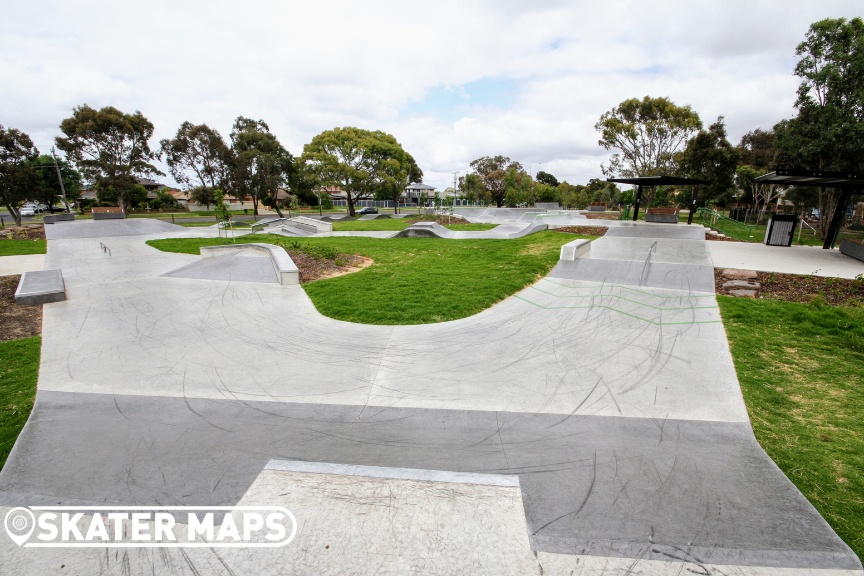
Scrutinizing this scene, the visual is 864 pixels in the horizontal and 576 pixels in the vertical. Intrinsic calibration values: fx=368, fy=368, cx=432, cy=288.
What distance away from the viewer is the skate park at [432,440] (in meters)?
2.72

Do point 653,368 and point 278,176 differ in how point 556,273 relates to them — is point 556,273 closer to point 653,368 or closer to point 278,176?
point 653,368

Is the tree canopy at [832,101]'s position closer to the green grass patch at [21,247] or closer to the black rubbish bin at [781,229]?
the black rubbish bin at [781,229]

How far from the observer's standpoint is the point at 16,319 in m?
8.02

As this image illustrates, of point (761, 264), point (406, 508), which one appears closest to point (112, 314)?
point (406, 508)

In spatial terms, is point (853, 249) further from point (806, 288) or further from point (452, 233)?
point (452, 233)

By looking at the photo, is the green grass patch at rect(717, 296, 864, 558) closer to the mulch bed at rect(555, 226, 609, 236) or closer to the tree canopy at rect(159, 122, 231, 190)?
the mulch bed at rect(555, 226, 609, 236)

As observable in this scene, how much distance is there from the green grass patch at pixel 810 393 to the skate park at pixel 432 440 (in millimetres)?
205

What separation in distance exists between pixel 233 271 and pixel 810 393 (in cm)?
1371

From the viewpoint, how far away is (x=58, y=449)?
153 inches

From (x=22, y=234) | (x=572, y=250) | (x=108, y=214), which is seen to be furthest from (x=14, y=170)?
(x=572, y=250)

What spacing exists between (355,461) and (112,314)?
7985 mm

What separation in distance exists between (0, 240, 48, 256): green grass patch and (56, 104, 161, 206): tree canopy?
2596 cm

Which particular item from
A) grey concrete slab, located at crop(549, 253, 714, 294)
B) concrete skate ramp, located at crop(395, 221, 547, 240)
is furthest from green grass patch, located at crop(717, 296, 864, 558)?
concrete skate ramp, located at crop(395, 221, 547, 240)

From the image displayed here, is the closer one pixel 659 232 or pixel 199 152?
pixel 659 232
